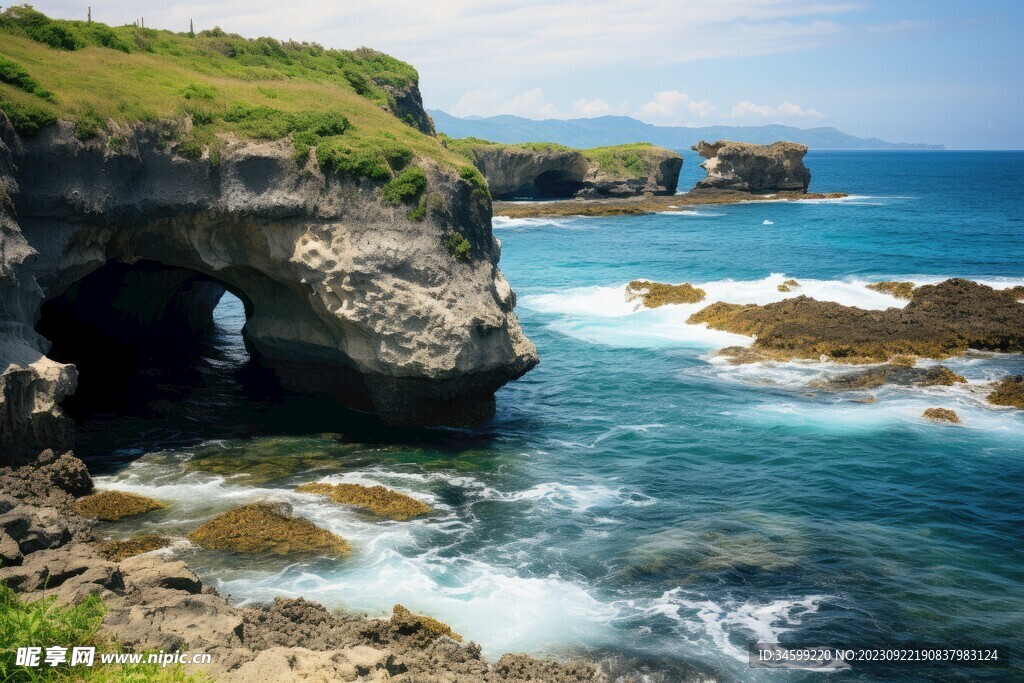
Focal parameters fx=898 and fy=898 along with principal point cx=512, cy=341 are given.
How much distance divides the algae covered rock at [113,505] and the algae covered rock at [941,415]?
21.3 m

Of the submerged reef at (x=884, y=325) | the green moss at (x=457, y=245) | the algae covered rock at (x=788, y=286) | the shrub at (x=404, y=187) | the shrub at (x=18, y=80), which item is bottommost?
the submerged reef at (x=884, y=325)

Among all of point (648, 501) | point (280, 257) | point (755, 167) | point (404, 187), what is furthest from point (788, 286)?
point (755, 167)

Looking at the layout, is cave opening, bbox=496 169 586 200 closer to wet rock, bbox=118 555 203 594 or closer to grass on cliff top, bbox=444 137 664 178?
grass on cliff top, bbox=444 137 664 178

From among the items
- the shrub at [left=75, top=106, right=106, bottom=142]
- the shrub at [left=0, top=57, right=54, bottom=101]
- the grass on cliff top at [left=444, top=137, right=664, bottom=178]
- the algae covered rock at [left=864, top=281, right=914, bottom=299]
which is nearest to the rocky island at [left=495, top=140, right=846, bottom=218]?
the grass on cliff top at [left=444, top=137, right=664, bottom=178]

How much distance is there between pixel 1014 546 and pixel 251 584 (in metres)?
15.3

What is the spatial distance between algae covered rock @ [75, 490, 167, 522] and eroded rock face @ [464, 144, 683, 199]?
78760 millimetres

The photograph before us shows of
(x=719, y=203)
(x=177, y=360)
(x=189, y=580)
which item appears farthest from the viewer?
(x=719, y=203)

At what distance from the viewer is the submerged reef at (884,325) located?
111ft

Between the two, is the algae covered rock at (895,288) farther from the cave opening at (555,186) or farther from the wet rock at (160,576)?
the cave opening at (555,186)

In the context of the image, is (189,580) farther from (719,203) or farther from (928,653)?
(719,203)

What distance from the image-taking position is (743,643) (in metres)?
14.6

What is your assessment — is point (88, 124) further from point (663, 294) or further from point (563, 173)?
point (563, 173)

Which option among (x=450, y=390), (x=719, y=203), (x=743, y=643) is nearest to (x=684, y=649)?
(x=743, y=643)

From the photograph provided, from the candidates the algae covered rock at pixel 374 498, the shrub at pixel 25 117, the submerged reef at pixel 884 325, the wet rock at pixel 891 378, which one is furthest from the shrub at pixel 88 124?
the submerged reef at pixel 884 325
